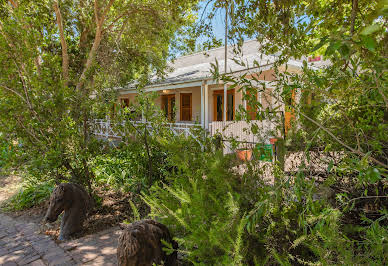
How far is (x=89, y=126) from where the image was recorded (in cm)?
486

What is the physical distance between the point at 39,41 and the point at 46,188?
319 cm

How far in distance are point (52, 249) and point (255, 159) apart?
305 cm

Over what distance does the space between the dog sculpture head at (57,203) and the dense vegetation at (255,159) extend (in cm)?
76

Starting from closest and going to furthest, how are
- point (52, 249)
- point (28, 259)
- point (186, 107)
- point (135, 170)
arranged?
point (28, 259) < point (52, 249) < point (135, 170) < point (186, 107)

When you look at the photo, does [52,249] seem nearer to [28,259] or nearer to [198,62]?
[28,259]

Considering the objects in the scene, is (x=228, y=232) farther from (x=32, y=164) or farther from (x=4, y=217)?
(x=4, y=217)

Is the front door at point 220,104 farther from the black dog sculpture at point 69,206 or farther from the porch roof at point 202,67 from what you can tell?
the black dog sculpture at point 69,206

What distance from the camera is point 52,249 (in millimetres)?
3492

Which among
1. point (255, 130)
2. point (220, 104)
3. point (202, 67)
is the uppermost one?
point (202, 67)

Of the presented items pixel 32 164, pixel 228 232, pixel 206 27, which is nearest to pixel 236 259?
pixel 228 232

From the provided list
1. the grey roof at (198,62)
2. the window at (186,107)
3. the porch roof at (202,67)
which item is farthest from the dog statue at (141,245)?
the window at (186,107)

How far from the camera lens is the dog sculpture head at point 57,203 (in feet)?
11.6

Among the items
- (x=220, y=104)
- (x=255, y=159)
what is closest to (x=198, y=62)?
(x=220, y=104)

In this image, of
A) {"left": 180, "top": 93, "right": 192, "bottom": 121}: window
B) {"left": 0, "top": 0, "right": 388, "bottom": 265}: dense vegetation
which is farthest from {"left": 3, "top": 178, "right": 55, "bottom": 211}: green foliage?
{"left": 180, "top": 93, "right": 192, "bottom": 121}: window
